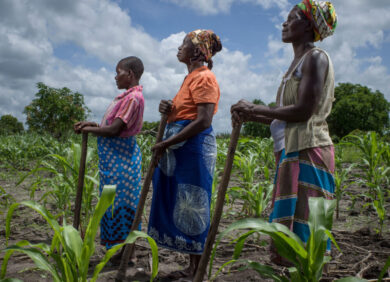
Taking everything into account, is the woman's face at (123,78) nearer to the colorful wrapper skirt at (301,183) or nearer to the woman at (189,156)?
the woman at (189,156)

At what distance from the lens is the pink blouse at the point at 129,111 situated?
2.48 metres

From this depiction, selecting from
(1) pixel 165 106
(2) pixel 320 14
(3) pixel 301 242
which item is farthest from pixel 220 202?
(2) pixel 320 14

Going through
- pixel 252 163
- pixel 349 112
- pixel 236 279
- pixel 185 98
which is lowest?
pixel 236 279

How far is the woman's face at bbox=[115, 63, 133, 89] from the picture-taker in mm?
2617

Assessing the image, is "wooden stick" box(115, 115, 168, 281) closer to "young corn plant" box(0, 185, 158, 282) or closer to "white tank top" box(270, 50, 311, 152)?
"young corn plant" box(0, 185, 158, 282)

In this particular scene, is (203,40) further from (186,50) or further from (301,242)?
(301,242)

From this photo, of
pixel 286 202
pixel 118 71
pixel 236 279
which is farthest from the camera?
pixel 118 71

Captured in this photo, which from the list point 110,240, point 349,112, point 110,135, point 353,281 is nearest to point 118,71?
point 110,135

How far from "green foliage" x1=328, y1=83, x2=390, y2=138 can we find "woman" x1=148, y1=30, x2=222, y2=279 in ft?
123

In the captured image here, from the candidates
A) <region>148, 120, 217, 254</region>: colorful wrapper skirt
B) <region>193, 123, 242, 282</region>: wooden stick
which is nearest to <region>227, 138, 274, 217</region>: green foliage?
<region>148, 120, 217, 254</region>: colorful wrapper skirt

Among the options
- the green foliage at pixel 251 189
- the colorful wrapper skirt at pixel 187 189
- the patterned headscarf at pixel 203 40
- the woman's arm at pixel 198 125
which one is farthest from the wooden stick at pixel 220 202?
the green foliage at pixel 251 189

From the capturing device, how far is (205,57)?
7.47ft

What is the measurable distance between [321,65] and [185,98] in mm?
885

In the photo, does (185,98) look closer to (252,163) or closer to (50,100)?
(252,163)
